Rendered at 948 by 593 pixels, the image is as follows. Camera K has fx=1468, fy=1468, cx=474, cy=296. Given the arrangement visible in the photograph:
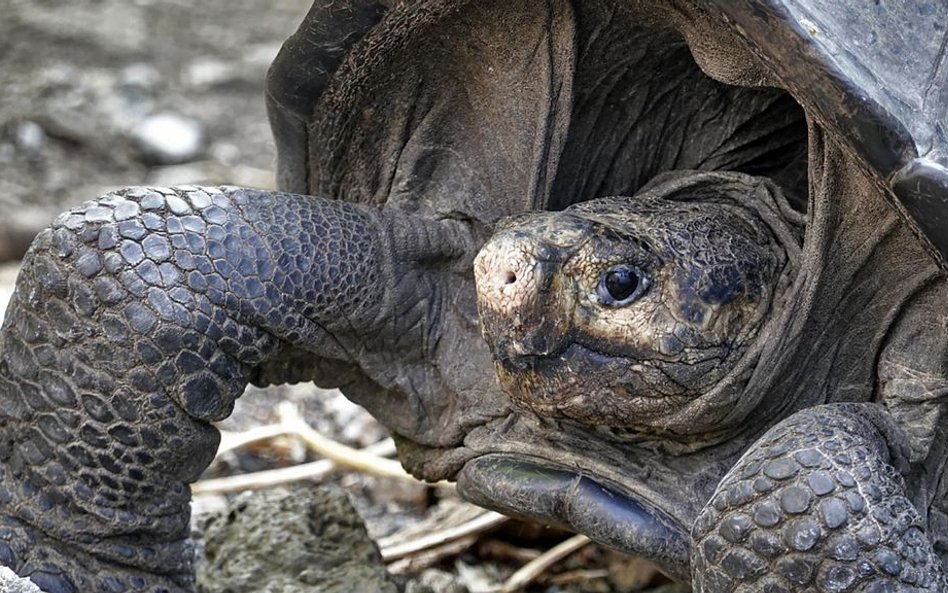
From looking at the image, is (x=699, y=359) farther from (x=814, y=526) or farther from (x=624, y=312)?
(x=814, y=526)

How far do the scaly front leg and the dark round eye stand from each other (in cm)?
52

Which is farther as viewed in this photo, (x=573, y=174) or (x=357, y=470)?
(x=357, y=470)

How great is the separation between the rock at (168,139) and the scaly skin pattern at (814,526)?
14.0 feet

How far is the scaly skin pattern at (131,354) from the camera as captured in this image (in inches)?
98.2

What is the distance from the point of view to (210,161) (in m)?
6.13

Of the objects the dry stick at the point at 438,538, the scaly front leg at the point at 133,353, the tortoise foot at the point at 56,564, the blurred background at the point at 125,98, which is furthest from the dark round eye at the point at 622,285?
the blurred background at the point at 125,98

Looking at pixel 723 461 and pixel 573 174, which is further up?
pixel 573 174

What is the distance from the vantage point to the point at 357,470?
3.82 metres

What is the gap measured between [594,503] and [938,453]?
59 centimetres

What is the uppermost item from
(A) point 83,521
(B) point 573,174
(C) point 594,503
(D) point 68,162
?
(B) point 573,174

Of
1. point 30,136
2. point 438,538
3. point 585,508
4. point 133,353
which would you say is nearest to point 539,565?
point 438,538

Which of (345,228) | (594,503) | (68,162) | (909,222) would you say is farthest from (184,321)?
(68,162)

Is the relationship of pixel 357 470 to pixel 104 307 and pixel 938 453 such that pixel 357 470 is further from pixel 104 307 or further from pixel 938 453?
pixel 938 453

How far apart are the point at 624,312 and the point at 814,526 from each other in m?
0.49
